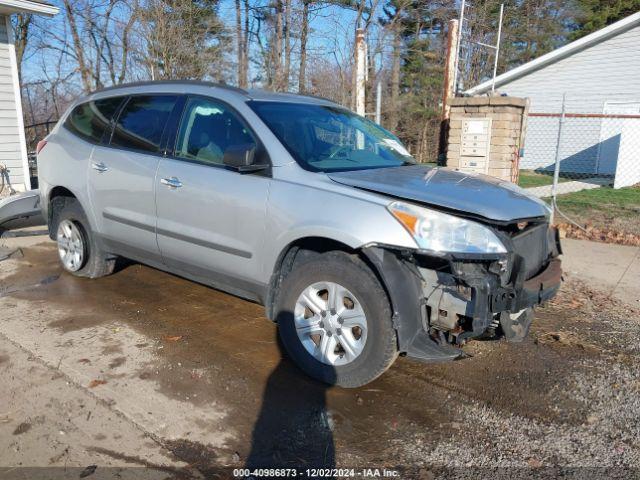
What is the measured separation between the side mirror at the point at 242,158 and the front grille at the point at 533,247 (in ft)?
5.65

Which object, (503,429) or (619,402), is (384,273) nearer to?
(503,429)

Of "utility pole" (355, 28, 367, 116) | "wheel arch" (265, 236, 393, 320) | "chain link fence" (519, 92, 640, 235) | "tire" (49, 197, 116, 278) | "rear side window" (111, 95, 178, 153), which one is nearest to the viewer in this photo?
"wheel arch" (265, 236, 393, 320)

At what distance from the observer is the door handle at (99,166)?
476 cm

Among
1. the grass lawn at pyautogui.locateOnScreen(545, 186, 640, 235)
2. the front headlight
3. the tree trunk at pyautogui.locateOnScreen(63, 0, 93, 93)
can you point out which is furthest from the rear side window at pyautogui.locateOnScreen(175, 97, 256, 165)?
the tree trunk at pyautogui.locateOnScreen(63, 0, 93, 93)

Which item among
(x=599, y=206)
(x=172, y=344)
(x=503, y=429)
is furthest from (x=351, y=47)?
(x=503, y=429)

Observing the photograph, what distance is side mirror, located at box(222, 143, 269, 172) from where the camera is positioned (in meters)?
3.61

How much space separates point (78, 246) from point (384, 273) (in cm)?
362

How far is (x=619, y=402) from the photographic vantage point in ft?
11.0

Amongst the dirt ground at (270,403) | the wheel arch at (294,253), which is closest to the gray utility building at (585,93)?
the dirt ground at (270,403)

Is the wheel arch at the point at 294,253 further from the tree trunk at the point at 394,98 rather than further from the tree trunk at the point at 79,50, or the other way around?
the tree trunk at the point at 79,50

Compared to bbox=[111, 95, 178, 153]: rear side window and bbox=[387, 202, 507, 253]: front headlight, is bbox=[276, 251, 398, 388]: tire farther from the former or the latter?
bbox=[111, 95, 178, 153]: rear side window

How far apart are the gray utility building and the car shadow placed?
15.2m

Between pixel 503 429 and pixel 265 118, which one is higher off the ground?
pixel 265 118

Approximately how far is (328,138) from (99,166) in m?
2.17
